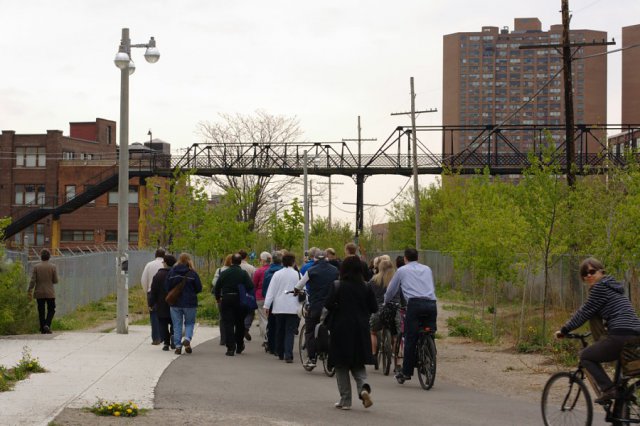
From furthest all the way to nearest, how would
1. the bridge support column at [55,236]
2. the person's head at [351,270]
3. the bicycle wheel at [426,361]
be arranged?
the bridge support column at [55,236]
the bicycle wheel at [426,361]
the person's head at [351,270]

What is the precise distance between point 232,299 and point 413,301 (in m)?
5.30

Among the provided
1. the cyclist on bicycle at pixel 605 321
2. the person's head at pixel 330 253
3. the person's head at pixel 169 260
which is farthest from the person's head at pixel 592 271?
the person's head at pixel 330 253

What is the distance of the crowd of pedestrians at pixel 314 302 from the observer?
38.8 ft

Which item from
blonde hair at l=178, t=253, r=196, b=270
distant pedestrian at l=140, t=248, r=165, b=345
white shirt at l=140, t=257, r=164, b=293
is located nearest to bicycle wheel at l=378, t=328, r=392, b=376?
blonde hair at l=178, t=253, r=196, b=270

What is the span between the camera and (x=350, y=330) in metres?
11.8

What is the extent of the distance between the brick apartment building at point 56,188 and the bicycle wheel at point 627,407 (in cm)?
7408

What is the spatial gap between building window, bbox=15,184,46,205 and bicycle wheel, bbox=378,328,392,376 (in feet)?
241

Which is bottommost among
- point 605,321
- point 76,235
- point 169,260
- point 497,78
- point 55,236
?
point 605,321

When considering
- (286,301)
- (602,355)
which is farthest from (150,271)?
(602,355)

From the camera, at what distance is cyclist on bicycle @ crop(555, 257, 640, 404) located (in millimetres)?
9266

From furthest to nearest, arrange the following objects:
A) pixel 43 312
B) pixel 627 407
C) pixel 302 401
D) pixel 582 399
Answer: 1. pixel 43 312
2. pixel 302 401
3. pixel 582 399
4. pixel 627 407

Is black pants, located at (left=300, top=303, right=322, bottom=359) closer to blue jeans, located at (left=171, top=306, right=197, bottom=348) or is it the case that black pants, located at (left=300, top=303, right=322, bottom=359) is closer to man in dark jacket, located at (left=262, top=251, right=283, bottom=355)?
man in dark jacket, located at (left=262, top=251, right=283, bottom=355)

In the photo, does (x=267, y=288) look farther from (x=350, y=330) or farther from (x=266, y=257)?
(x=350, y=330)

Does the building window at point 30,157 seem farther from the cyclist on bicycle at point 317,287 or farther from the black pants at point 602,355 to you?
the black pants at point 602,355
